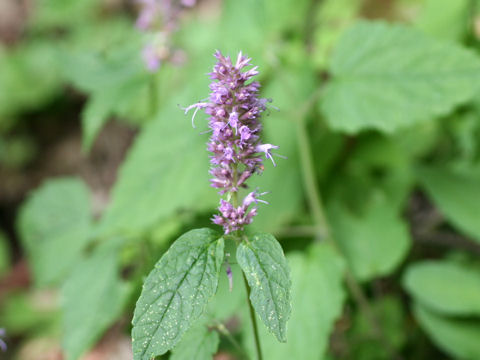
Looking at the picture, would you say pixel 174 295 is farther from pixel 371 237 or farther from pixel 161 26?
pixel 161 26

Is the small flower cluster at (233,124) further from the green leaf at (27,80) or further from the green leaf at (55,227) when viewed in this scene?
the green leaf at (27,80)

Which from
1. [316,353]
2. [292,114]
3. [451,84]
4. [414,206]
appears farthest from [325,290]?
[414,206]

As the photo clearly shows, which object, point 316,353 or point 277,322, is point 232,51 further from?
point 277,322

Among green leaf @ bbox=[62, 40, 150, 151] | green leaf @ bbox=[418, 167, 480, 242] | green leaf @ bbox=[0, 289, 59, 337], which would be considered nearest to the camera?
green leaf @ bbox=[418, 167, 480, 242]

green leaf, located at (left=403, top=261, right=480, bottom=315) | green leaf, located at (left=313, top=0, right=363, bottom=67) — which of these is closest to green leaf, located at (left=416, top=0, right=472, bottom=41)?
green leaf, located at (left=313, top=0, right=363, bottom=67)

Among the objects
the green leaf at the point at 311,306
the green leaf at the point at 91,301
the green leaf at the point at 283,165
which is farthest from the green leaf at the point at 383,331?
the green leaf at the point at 91,301

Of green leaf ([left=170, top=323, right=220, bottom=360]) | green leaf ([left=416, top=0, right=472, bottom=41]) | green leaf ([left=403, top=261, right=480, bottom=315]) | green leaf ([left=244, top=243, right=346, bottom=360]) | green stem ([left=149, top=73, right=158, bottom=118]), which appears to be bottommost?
green leaf ([left=403, top=261, right=480, bottom=315])

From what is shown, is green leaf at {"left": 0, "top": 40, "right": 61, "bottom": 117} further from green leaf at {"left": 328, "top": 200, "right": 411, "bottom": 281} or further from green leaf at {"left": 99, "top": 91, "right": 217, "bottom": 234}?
Result: green leaf at {"left": 328, "top": 200, "right": 411, "bottom": 281}
